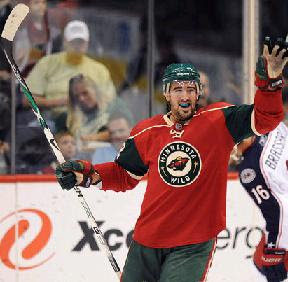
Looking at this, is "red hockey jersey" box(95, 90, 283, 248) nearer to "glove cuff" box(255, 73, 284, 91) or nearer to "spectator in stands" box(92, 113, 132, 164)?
"glove cuff" box(255, 73, 284, 91)

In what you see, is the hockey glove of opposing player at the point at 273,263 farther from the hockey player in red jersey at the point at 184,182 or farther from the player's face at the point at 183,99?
the player's face at the point at 183,99

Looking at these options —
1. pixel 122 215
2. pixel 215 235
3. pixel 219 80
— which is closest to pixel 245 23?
pixel 219 80

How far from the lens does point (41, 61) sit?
18.1ft

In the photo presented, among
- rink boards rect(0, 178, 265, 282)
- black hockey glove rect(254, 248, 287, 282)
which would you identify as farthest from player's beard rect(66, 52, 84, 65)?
black hockey glove rect(254, 248, 287, 282)

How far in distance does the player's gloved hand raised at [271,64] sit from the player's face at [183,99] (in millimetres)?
333

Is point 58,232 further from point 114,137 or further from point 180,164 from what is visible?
point 180,164

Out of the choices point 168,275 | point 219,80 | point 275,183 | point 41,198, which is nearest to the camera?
point 168,275

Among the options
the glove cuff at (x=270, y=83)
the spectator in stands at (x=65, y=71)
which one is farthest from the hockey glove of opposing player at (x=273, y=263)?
the glove cuff at (x=270, y=83)

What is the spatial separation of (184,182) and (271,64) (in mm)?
579

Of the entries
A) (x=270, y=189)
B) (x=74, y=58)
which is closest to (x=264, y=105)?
(x=270, y=189)

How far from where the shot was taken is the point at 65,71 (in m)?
5.57

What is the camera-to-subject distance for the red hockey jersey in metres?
3.60

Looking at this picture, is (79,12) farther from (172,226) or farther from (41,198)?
(172,226)

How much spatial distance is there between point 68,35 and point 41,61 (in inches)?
8.5
